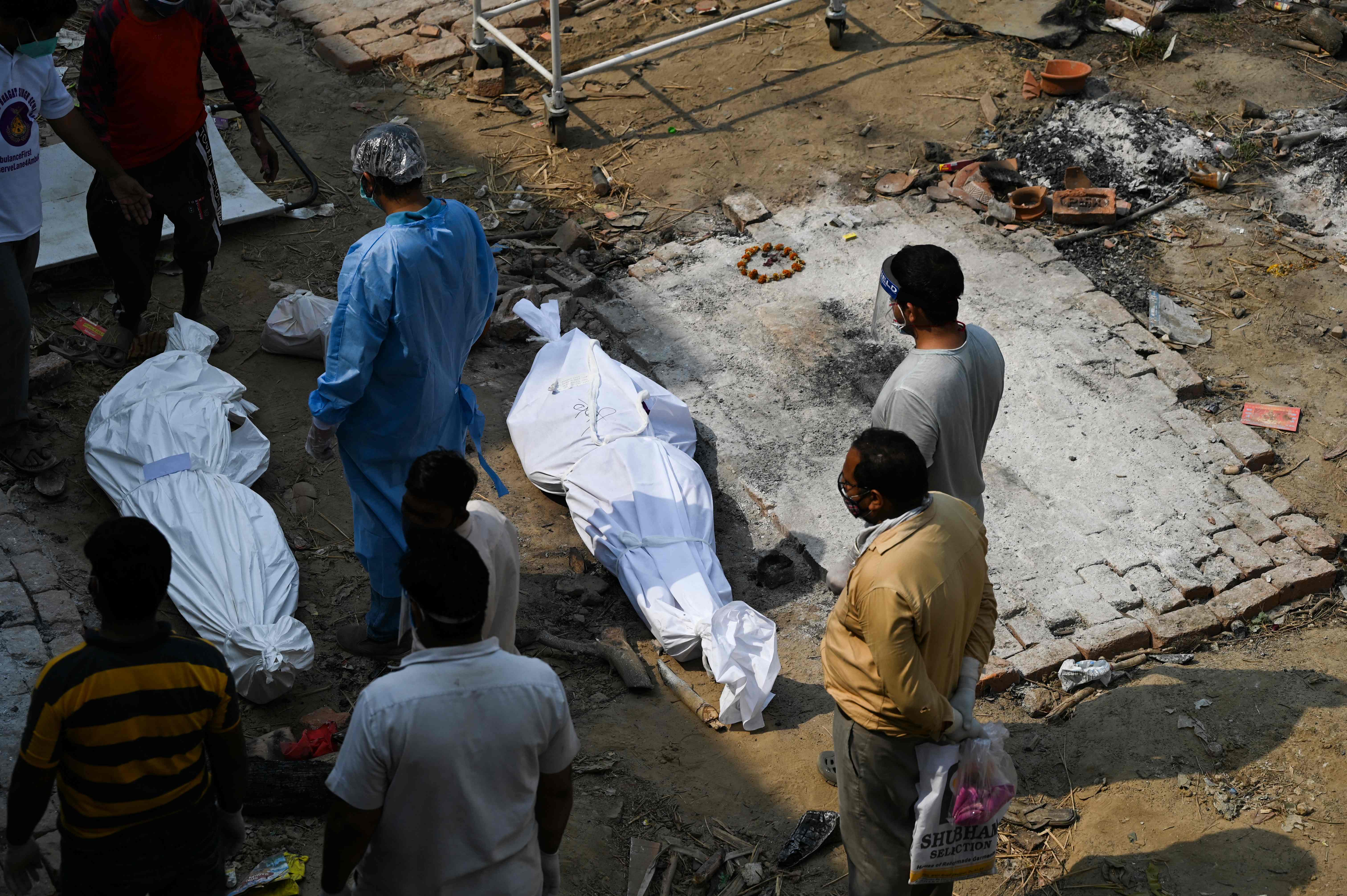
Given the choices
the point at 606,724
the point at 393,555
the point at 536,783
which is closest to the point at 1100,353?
the point at 606,724

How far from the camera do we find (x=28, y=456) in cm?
467

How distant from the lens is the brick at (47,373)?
5152 millimetres

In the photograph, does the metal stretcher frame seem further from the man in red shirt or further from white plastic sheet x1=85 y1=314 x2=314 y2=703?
white plastic sheet x1=85 y1=314 x2=314 y2=703

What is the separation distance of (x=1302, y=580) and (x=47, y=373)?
5.91 metres

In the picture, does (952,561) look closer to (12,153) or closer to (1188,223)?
(12,153)

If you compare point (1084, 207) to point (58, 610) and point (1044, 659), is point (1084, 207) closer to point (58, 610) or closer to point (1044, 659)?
point (1044, 659)

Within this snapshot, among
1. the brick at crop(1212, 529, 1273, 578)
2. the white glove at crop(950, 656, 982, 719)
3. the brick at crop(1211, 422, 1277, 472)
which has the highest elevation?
the white glove at crop(950, 656, 982, 719)

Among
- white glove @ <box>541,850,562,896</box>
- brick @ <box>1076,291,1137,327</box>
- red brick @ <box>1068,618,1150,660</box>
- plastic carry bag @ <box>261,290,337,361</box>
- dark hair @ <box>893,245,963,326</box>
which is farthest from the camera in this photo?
brick @ <box>1076,291,1137,327</box>

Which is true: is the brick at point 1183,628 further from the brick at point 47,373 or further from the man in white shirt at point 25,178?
the brick at point 47,373

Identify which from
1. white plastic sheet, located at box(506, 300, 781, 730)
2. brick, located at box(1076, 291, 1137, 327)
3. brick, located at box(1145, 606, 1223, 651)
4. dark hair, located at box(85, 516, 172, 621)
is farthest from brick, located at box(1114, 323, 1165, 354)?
dark hair, located at box(85, 516, 172, 621)

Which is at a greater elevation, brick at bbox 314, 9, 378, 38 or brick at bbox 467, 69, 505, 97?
brick at bbox 314, 9, 378, 38

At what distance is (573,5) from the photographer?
362 inches

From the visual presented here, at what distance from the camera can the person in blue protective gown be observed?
3.49 meters

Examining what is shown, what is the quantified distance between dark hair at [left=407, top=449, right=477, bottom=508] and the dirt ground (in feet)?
4.31
